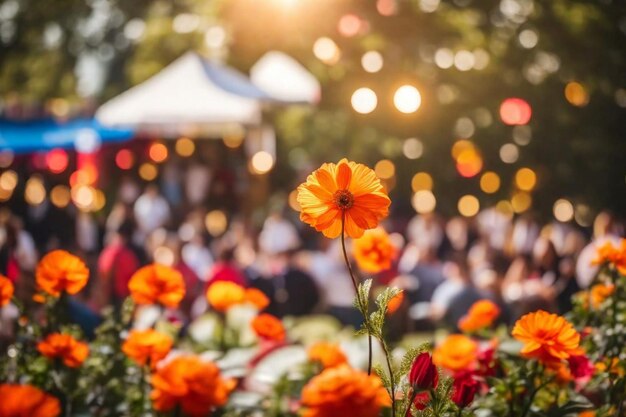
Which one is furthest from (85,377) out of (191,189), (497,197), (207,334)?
(497,197)

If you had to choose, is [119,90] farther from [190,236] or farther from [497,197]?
[190,236]

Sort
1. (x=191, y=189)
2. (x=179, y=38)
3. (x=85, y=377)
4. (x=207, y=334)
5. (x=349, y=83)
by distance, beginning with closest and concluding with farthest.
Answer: (x=85, y=377)
(x=207, y=334)
(x=191, y=189)
(x=349, y=83)
(x=179, y=38)

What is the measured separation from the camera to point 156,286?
10.5 ft

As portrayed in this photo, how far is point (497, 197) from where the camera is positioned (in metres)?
16.1

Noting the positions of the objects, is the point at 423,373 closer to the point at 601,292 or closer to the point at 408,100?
the point at 601,292

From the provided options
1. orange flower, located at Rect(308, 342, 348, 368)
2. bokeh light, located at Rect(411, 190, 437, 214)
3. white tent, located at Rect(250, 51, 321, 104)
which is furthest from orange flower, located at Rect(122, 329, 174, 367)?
bokeh light, located at Rect(411, 190, 437, 214)

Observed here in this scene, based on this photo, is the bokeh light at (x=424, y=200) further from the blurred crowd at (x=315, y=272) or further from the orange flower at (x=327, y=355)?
the orange flower at (x=327, y=355)

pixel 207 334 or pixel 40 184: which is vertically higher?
pixel 207 334

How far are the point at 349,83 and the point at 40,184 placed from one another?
6478mm

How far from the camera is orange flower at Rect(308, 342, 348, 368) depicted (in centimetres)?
307

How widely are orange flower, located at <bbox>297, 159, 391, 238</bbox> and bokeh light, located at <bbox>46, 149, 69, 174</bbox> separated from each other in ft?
54.4

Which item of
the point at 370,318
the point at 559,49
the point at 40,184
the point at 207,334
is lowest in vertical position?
the point at 40,184

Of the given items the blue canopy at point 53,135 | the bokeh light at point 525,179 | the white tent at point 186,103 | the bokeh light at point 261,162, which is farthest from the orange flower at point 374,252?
the bokeh light at point 525,179

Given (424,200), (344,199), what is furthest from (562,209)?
(344,199)
